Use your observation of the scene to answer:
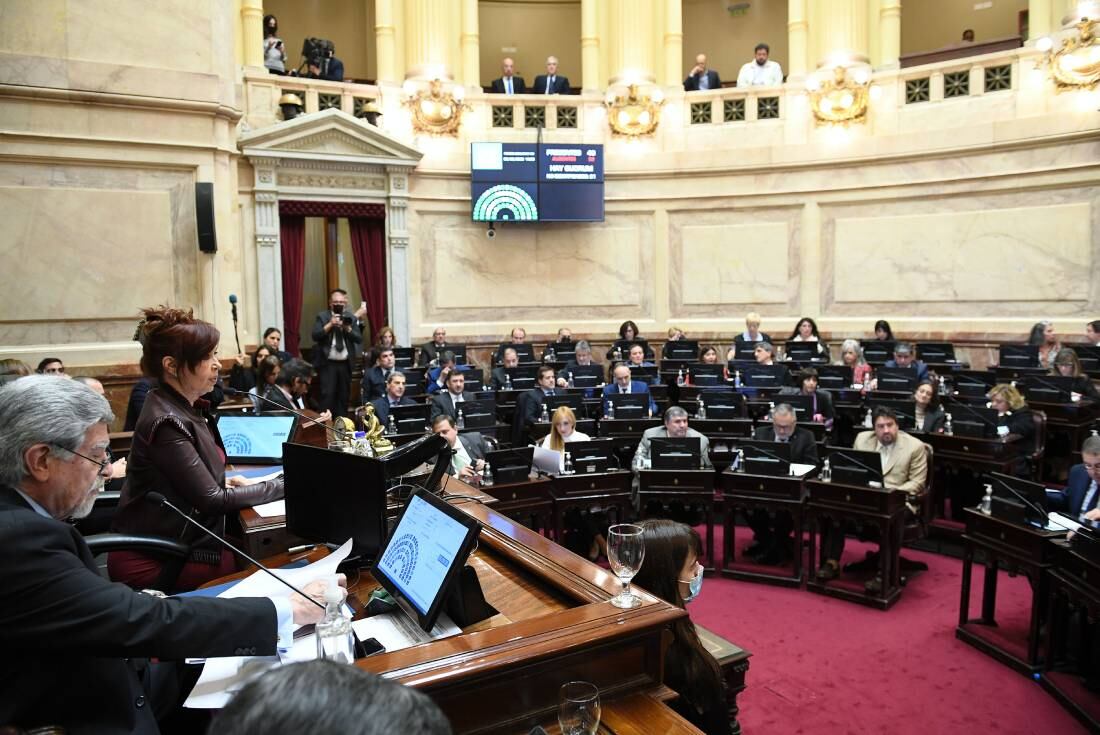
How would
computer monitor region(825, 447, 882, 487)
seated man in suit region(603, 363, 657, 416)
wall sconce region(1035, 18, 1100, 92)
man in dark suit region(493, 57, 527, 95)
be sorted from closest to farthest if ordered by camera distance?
computer monitor region(825, 447, 882, 487), seated man in suit region(603, 363, 657, 416), wall sconce region(1035, 18, 1100, 92), man in dark suit region(493, 57, 527, 95)

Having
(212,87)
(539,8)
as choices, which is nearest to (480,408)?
(212,87)

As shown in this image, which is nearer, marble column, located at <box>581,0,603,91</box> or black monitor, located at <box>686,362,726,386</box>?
black monitor, located at <box>686,362,726,386</box>

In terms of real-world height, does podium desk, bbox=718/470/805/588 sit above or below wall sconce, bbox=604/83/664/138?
below

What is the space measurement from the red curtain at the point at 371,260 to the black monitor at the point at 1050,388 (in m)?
8.94

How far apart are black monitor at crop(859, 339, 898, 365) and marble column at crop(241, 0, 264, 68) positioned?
9.71m

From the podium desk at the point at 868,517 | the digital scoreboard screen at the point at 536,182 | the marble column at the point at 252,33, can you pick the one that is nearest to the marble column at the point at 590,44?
the digital scoreboard screen at the point at 536,182

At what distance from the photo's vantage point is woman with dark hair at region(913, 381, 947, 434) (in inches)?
286

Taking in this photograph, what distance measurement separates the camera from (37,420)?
1.71m

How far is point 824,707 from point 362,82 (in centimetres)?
1260

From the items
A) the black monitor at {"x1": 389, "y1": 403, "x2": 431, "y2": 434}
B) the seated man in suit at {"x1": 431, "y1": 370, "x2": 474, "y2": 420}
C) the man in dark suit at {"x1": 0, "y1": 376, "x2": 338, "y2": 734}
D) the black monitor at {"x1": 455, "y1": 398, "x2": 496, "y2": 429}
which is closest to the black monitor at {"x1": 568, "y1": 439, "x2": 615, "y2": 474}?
the black monitor at {"x1": 455, "y1": 398, "x2": 496, "y2": 429}

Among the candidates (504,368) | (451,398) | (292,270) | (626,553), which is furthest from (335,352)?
(626,553)

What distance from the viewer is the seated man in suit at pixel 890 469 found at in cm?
589

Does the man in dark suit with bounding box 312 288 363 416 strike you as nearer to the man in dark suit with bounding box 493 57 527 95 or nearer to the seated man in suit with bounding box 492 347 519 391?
the seated man in suit with bounding box 492 347 519 391

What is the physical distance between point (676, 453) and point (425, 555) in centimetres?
442
